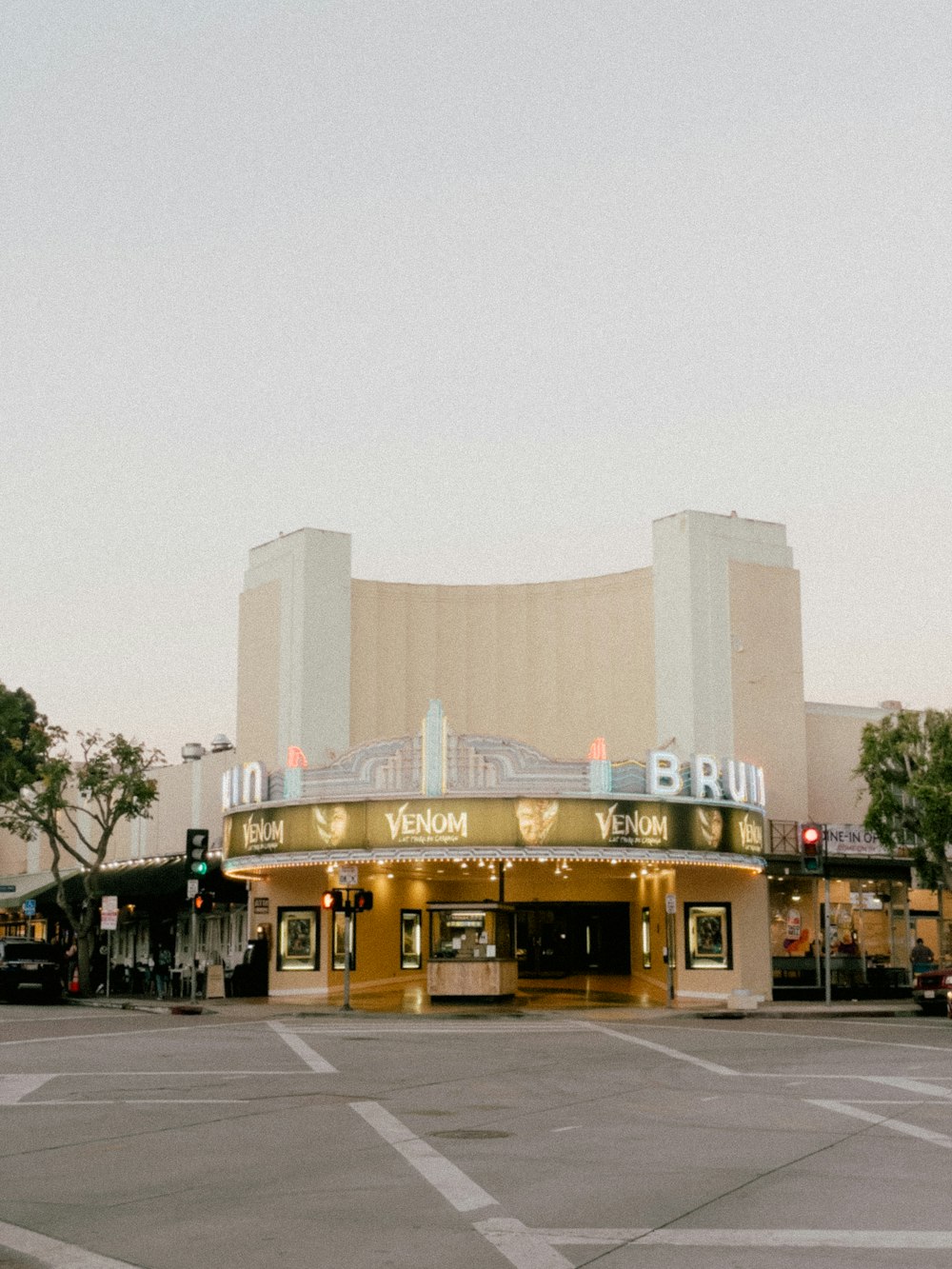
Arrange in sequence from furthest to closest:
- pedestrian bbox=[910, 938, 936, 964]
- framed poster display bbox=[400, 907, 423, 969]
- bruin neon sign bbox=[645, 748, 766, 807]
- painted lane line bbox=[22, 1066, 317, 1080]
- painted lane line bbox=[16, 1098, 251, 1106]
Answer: framed poster display bbox=[400, 907, 423, 969] → pedestrian bbox=[910, 938, 936, 964] → bruin neon sign bbox=[645, 748, 766, 807] → painted lane line bbox=[22, 1066, 317, 1080] → painted lane line bbox=[16, 1098, 251, 1106]

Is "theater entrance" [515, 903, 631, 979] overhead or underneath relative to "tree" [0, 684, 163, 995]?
underneath

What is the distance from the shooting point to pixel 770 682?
1708 inches

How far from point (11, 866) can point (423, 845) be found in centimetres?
3504

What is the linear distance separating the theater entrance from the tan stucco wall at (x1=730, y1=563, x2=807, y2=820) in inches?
347

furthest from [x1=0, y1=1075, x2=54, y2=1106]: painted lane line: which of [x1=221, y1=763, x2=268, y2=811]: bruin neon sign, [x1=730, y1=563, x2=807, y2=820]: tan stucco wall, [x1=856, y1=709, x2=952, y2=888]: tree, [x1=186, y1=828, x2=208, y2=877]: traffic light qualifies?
[x1=730, y1=563, x2=807, y2=820]: tan stucco wall

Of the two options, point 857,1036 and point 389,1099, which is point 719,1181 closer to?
point 389,1099

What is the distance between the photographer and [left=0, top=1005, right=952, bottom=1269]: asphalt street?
919 centimetres

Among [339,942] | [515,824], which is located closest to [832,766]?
[515,824]

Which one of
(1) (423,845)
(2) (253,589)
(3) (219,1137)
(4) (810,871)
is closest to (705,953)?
(4) (810,871)

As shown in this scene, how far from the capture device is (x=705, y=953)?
41.5 meters

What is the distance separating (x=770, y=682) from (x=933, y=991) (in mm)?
11142

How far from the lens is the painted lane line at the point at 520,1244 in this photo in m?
8.66

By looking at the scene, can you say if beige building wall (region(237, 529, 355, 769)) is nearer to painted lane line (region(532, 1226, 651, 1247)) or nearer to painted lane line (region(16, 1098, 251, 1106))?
painted lane line (region(16, 1098, 251, 1106))

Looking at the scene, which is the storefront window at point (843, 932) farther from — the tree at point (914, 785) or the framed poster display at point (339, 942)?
the framed poster display at point (339, 942)
